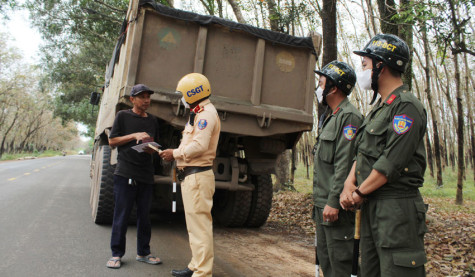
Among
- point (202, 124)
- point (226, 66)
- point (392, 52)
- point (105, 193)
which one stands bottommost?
point (105, 193)

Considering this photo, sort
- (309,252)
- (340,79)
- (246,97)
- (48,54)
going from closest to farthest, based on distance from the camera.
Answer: (340,79) → (309,252) → (246,97) → (48,54)

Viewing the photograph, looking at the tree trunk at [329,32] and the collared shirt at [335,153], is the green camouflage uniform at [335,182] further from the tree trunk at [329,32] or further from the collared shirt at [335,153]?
the tree trunk at [329,32]

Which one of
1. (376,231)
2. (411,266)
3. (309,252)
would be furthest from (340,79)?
(309,252)

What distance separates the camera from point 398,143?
210 centimetres

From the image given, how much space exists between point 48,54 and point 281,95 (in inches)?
911

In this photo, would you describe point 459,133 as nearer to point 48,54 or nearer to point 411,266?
point 411,266

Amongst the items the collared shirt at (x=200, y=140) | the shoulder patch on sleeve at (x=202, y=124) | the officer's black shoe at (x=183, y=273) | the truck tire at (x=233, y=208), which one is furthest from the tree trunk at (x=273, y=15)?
the officer's black shoe at (x=183, y=273)

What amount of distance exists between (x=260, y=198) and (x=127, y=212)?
2761mm

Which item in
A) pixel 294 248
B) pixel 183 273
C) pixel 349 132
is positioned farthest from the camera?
pixel 294 248

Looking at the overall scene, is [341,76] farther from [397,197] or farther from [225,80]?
[225,80]

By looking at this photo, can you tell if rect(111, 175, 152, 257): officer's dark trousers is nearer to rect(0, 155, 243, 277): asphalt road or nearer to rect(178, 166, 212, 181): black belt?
rect(0, 155, 243, 277): asphalt road

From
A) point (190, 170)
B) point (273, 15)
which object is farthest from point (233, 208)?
point (273, 15)

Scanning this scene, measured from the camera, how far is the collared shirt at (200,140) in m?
3.24

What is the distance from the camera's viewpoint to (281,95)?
5469 millimetres
